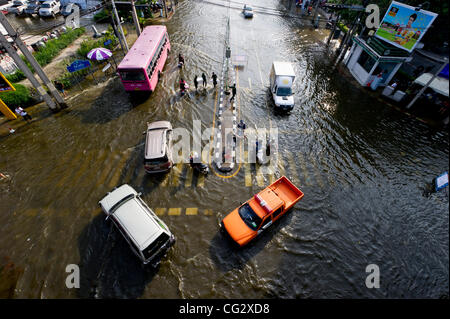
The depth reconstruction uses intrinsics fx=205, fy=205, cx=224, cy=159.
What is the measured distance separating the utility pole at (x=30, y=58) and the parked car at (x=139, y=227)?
12.9 metres

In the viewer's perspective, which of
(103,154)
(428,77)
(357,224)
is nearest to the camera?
(357,224)

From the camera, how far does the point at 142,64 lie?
58.1 feet

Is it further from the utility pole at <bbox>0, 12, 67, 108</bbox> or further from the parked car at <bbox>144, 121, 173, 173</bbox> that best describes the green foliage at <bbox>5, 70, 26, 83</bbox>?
the parked car at <bbox>144, 121, 173, 173</bbox>

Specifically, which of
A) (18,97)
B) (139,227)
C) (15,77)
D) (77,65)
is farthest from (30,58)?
(139,227)

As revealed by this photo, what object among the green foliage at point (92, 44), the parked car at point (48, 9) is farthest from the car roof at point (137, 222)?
the parked car at point (48, 9)

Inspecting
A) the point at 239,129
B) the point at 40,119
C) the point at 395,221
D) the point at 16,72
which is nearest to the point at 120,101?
the point at 40,119

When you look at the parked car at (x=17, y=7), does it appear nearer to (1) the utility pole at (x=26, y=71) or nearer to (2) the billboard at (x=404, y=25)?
(1) the utility pole at (x=26, y=71)

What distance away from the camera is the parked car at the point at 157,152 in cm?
1302

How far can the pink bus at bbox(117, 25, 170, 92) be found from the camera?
1775cm

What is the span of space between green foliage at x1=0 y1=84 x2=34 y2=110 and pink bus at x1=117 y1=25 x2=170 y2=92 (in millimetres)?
8584

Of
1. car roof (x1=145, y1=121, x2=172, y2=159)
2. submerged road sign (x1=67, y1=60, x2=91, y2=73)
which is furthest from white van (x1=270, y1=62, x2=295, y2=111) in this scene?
submerged road sign (x1=67, y1=60, x2=91, y2=73)

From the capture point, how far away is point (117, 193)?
11.3 m
